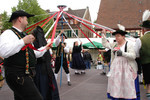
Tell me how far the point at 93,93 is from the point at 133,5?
24.7 m

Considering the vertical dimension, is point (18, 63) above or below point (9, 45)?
below

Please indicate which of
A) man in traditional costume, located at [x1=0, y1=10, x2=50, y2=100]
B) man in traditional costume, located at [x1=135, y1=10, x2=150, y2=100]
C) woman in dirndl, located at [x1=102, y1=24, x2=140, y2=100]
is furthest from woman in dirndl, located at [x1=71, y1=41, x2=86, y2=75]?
man in traditional costume, located at [x1=0, y1=10, x2=50, y2=100]

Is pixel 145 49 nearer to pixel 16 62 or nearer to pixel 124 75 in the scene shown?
pixel 124 75

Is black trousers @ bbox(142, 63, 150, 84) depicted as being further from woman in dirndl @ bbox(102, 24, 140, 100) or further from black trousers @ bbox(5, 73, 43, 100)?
black trousers @ bbox(5, 73, 43, 100)

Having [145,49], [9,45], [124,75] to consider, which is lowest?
[124,75]

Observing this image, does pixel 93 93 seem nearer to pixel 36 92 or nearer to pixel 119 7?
pixel 36 92

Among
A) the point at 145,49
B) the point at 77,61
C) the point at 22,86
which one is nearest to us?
Result: the point at 22,86

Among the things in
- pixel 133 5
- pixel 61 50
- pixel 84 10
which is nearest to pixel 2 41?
pixel 61 50

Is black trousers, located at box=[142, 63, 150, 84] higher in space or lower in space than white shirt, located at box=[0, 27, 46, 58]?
lower

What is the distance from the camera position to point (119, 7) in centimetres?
2750

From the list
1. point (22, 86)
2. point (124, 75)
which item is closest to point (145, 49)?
point (124, 75)

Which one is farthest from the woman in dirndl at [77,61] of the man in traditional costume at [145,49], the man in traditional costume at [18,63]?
the man in traditional costume at [18,63]

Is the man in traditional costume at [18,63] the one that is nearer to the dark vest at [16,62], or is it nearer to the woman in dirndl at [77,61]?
the dark vest at [16,62]

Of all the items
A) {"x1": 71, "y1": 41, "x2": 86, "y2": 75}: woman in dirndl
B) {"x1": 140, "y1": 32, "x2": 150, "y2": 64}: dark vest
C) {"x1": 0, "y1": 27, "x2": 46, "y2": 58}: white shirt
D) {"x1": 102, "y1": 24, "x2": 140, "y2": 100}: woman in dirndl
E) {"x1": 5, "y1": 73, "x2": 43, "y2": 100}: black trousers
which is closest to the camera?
{"x1": 0, "y1": 27, "x2": 46, "y2": 58}: white shirt
